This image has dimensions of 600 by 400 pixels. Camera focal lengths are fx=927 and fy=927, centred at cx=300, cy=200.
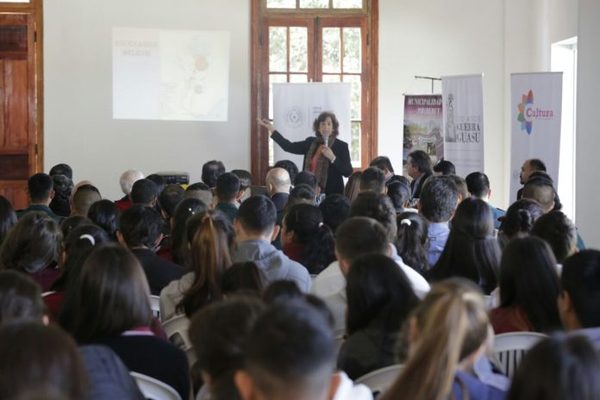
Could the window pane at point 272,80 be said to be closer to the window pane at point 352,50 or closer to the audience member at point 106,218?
the window pane at point 352,50

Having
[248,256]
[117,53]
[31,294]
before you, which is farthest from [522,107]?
[31,294]

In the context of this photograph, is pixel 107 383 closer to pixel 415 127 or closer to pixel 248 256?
pixel 248 256

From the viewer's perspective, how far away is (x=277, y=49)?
34.6ft

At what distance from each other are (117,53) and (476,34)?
4092 mm

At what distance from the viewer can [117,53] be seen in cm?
1032

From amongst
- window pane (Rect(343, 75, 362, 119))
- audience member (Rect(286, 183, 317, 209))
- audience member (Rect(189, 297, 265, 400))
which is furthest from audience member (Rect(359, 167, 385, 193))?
audience member (Rect(189, 297, 265, 400))

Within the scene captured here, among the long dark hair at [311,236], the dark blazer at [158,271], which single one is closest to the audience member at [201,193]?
the long dark hair at [311,236]

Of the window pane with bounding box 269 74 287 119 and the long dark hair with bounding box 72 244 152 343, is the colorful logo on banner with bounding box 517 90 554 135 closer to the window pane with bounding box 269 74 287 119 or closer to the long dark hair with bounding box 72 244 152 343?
the window pane with bounding box 269 74 287 119

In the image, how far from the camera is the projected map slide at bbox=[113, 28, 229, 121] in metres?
10.3

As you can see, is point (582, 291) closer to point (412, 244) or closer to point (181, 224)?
point (412, 244)

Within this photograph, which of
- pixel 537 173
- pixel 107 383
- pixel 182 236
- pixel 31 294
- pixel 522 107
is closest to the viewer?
pixel 107 383

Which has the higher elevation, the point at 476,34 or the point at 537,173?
the point at 476,34

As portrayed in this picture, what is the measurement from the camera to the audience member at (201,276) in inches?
146

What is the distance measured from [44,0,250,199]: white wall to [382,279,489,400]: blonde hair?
8.53m
